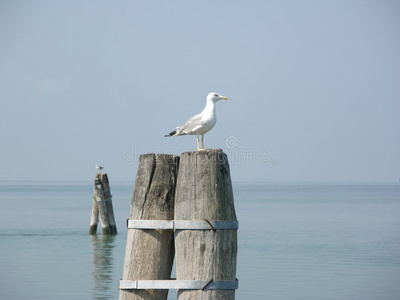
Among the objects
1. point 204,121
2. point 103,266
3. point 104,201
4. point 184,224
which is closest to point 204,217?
point 184,224

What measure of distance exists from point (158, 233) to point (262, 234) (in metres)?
27.1

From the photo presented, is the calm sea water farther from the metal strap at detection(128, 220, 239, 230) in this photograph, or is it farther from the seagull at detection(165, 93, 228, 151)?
the metal strap at detection(128, 220, 239, 230)

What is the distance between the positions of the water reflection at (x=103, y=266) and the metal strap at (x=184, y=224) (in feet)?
32.2

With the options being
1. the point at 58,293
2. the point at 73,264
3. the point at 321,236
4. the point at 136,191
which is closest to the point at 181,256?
the point at 136,191

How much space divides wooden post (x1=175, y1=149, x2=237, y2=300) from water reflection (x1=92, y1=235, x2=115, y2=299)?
9.94 metres

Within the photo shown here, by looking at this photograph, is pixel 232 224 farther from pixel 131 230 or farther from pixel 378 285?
pixel 378 285

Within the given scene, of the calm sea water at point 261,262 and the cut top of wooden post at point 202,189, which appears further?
the calm sea water at point 261,262

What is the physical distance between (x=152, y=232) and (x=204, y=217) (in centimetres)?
47

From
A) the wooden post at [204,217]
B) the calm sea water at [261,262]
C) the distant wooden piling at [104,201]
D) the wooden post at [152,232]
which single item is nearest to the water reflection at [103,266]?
the calm sea water at [261,262]

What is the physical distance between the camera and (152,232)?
562cm

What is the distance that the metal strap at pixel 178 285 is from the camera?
5363 millimetres

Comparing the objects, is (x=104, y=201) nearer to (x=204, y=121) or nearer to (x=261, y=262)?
(x=261, y=262)

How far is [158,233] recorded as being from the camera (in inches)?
221

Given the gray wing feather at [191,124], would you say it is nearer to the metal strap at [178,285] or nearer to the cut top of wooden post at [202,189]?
the cut top of wooden post at [202,189]
